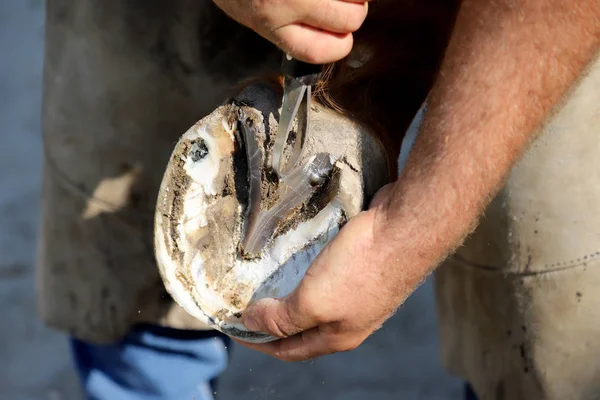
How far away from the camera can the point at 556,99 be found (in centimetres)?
80

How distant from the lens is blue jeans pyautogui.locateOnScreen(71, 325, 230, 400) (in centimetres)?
125

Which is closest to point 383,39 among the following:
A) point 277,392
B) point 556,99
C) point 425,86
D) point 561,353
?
point 425,86

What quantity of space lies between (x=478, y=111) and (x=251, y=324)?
30 cm

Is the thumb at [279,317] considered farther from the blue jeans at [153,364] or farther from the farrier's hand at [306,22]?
the blue jeans at [153,364]

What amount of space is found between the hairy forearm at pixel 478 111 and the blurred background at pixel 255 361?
92 cm

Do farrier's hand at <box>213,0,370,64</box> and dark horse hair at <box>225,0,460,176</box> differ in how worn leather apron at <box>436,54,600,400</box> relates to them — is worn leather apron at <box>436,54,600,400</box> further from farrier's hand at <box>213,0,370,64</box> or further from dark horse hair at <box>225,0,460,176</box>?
farrier's hand at <box>213,0,370,64</box>

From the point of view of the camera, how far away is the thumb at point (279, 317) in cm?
83

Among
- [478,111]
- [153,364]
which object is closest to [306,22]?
[478,111]

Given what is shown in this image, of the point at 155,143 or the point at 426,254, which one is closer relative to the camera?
the point at 426,254

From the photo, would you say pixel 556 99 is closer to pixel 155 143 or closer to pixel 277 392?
pixel 155 143

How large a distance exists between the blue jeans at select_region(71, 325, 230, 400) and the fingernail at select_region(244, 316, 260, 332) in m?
0.39

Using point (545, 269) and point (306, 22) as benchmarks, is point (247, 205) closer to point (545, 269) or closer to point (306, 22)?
point (306, 22)

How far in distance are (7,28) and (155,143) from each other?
5.27 feet

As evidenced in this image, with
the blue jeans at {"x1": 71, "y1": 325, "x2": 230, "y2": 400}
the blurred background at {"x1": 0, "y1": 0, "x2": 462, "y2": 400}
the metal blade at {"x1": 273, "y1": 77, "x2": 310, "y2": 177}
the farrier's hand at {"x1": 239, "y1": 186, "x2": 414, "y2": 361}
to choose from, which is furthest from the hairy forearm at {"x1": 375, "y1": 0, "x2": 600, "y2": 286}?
the blurred background at {"x1": 0, "y1": 0, "x2": 462, "y2": 400}
